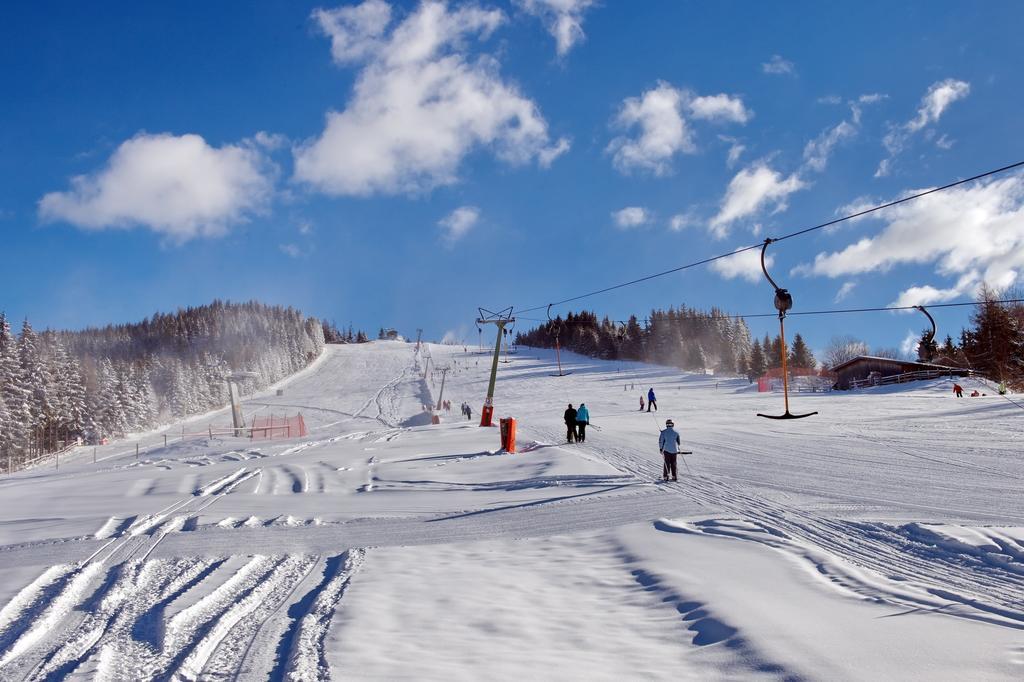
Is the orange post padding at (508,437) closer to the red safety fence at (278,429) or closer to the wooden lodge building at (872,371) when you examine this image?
the red safety fence at (278,429)

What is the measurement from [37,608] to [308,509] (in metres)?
6.14

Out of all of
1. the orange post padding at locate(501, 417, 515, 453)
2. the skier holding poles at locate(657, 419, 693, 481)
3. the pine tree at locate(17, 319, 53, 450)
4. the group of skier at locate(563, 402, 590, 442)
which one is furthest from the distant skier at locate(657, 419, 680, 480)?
the pine tree at locate(17, 319, 53, 450)

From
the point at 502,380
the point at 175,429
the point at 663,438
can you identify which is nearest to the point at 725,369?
the point at 502,380

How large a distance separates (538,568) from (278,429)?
4489cm

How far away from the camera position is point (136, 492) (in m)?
15.4

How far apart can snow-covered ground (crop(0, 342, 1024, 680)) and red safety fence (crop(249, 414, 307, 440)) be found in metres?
22.8

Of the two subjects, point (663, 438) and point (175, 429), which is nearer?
point (663, 438)

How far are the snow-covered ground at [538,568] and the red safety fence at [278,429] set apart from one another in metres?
22.8

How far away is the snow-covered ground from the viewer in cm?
473

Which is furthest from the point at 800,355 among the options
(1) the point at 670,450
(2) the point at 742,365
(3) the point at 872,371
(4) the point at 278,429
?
(1) the point at 670,450

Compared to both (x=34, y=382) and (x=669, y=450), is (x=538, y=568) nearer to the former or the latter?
(x=669, y=450)

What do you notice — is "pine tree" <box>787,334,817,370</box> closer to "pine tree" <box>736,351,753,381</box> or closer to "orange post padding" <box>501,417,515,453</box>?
"pine tree" <box>736,351,753,381</box>

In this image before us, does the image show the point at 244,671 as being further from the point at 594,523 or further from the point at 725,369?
the point at 725,369

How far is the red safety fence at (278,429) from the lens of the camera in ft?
136
